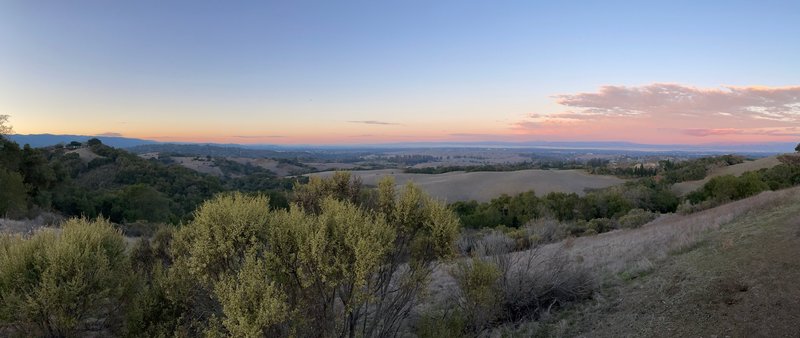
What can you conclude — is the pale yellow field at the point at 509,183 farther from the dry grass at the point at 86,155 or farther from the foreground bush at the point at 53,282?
the foreground bush at the point at 53,282

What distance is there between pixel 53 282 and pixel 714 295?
1109 cm

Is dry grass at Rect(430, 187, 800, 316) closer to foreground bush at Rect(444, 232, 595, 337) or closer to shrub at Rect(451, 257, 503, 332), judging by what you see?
foreground bush at Rect(444, 232, 595, 337)

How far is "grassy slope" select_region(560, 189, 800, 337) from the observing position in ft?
21.9

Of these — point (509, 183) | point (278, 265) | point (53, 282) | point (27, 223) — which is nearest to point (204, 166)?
point (509, 183)

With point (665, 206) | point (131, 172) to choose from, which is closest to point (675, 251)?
point (665, 206)

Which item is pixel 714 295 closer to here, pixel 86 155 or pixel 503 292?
pixel 503 292

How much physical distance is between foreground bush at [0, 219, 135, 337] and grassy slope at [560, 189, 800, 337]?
8.59 meters

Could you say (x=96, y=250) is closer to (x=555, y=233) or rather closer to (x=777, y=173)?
(x=555, y=233)

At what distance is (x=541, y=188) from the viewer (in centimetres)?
6272

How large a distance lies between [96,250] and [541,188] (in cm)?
6214

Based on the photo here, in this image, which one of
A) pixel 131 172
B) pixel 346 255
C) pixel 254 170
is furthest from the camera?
pixel 254 170

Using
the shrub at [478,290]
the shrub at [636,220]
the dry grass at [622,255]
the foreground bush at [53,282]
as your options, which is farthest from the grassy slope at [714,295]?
the shrub at [636,220]

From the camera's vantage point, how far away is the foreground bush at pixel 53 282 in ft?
18.9

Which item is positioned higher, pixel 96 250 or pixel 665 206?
pixel 96 250
